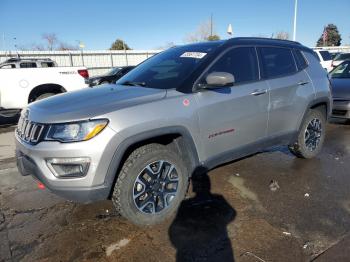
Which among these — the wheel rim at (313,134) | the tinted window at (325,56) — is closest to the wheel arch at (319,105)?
the wheel rim at (313,134)

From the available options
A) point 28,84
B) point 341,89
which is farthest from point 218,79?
point 28,84

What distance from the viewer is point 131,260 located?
274 cm

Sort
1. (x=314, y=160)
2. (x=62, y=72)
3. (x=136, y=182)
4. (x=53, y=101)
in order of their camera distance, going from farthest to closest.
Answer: (x=62, y=72) < (x=314, y=160) < (x=53, y=101) < (x=136, y=182)

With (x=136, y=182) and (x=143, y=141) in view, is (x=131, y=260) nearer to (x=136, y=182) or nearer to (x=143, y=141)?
(x=136, y=182)

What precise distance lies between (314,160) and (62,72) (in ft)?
22.0

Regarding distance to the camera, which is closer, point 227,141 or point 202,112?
point 202,112

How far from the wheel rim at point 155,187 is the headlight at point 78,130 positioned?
2.06 ft

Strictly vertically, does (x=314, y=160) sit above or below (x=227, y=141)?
below

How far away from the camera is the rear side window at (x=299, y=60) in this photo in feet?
15.4

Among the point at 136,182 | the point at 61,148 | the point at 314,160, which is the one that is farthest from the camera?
the point at 314,160

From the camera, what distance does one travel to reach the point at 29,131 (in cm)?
308

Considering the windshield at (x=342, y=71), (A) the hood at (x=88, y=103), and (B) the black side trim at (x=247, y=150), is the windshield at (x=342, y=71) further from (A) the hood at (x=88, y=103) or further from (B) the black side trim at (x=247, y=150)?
(A) the hood at (x=88, y=103)

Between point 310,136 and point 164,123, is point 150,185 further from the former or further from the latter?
point 310,136

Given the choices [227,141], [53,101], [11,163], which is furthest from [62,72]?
[227,141]
